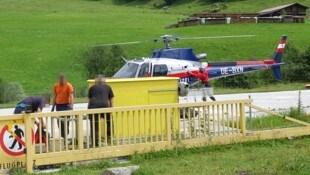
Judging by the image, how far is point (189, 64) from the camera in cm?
2153

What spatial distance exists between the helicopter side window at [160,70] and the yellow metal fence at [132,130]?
8374mm

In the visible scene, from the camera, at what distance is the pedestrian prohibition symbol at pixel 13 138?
9.74m

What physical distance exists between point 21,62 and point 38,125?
41.7 metres

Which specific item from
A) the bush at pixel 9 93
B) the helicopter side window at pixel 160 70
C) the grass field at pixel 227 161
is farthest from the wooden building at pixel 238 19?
the grass field at pixel 227 161

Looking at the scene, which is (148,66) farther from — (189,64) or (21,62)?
(21,62)

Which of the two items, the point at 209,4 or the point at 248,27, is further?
the point at 209,4

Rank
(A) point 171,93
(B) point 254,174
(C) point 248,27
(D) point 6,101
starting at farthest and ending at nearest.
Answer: (C) point 248,27
(D) point 6,101
(A) point 171,93
(B) point 254,174

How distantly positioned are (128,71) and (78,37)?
4360cm

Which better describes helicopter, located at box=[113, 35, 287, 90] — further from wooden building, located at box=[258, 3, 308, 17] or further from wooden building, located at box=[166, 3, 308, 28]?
wooden building, located at box=[258, 3, 308, 17]

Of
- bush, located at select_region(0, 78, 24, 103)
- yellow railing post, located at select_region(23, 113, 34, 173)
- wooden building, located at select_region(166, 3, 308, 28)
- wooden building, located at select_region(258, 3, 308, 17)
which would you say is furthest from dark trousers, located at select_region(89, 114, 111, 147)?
wooden building, located at select_region(258, 3, 308, 17)

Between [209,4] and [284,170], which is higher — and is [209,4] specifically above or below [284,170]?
above

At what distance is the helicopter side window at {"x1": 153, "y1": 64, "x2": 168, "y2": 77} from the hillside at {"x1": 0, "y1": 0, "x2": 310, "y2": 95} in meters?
19.3

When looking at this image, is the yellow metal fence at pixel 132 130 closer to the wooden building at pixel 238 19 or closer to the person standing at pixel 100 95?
the person standing at pixel 100 95

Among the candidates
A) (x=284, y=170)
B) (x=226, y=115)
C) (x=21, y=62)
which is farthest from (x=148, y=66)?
(x=21, y=62)
